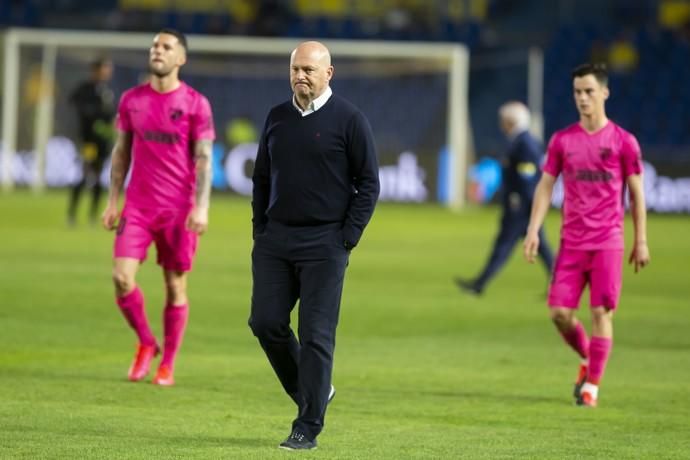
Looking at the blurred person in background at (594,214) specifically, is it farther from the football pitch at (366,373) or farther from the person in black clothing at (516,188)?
the person in black clothing at (516,188)

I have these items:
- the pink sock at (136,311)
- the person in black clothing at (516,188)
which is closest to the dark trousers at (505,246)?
the person in black clothing at (516,188)

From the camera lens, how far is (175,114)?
31.6 ft

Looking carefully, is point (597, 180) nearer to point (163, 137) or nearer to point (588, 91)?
point (588, 91)

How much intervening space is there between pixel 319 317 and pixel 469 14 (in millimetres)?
32183

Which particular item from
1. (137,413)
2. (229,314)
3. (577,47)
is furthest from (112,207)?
(577,47)

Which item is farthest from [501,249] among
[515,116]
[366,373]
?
[366,373]

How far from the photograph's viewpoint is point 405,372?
1073 cm

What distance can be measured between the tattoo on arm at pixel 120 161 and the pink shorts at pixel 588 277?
2828mm

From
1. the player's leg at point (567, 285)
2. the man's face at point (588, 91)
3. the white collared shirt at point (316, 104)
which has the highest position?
the white collared shirt at point (316, 104)

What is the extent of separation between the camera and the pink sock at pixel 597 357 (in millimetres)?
9375

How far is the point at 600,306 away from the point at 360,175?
277 centimetres

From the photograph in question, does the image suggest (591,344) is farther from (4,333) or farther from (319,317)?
(4,333)

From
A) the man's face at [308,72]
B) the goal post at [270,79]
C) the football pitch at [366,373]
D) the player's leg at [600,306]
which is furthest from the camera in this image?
the goal post at [270,79]

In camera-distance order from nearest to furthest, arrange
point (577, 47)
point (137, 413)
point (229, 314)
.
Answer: point (137, 413)
point (229, 314)
point (577, 47)
